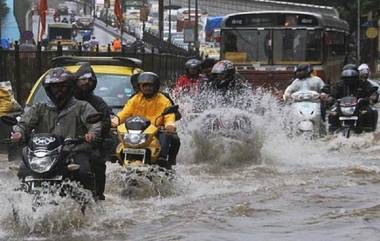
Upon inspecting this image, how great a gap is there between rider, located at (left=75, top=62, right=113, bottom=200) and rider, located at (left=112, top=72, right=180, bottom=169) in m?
0.91

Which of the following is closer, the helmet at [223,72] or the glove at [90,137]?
the glove at [90,137]

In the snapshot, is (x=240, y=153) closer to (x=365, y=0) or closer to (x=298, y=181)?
(x=298, y=181)

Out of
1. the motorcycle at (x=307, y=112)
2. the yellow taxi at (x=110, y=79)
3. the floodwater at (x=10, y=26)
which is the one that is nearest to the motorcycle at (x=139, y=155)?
the yellow taxi at (x=110, y=79)

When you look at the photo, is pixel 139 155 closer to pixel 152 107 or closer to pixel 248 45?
pixel 152 107

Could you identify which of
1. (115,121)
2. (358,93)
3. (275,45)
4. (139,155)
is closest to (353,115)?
(358,93)

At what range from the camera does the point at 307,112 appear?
47.5 ft

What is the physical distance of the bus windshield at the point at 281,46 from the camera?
2108 centimetres

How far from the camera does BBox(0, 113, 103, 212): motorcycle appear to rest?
700 cm

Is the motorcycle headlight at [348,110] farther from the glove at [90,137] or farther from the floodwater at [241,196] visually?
the glove at [90,137]

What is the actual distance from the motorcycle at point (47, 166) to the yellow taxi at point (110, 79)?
4.49m

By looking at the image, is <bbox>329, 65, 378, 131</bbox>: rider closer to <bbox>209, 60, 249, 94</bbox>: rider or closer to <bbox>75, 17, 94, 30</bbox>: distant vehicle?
<bbox>209, 60, 249, 94</bbox>: rider

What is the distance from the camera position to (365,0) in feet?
168

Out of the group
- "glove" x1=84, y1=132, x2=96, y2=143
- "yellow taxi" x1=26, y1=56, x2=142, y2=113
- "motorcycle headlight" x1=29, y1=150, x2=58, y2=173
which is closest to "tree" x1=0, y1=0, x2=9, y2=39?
"yellow taxi" x1=26, y1=56, x2=142, y2=113

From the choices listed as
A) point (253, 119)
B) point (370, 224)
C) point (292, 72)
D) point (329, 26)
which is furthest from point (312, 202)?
point (329, 26)
